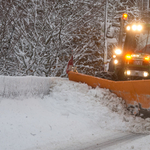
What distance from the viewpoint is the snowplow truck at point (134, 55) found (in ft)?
21.6

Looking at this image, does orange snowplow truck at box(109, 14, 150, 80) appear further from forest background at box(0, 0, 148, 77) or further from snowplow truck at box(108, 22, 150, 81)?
forest background at box(0, 0, 148, 77)

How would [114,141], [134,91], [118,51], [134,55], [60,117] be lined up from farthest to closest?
[118,51], [134,55], [134,91], [60,117], [114,141]

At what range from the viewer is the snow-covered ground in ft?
12.6

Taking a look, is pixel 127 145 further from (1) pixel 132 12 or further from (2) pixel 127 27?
(1) pixel 132 12

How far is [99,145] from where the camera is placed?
3.82 metres

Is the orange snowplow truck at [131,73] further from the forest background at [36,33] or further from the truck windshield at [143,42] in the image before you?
the forest background at [36,33]

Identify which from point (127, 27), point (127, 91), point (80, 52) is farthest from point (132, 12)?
point (127, 91)

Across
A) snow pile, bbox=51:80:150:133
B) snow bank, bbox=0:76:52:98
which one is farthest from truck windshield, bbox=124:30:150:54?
snow bank, bbox=0:76:52:98

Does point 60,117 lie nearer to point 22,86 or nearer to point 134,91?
point 22,86

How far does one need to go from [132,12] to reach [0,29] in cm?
1740

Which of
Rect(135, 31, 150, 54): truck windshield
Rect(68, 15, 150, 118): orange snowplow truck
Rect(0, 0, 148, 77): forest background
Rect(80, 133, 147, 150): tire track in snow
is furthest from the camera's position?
Rect(0, 0, 148, 77): forest background

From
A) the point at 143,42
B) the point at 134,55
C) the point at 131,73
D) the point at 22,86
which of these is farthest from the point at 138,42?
the point at 22,86

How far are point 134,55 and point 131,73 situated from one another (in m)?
0.57

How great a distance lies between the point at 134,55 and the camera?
6836 millimetres
